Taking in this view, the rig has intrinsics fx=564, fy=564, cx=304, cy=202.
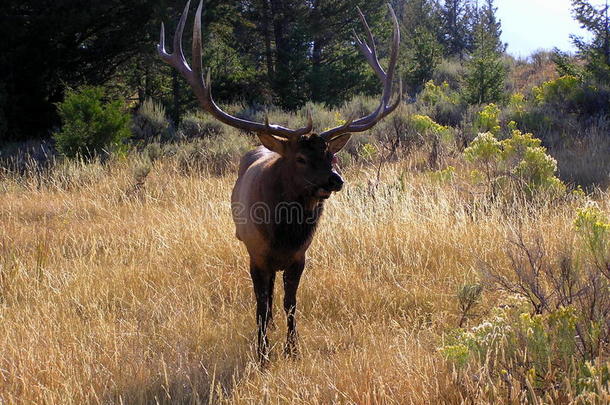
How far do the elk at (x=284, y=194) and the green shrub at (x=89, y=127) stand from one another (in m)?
7.64

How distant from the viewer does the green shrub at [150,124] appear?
13.8 m

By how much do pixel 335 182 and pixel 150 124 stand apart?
12.0 meters

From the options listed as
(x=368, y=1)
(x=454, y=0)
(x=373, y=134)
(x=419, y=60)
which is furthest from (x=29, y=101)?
(x=454, y=0)

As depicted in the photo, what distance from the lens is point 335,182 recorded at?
3.13 m

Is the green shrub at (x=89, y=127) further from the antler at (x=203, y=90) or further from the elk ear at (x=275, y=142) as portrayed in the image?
the elk ear at (x=275, y=142)

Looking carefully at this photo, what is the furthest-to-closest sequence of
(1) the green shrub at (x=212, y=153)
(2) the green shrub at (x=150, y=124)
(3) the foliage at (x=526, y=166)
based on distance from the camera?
(2) the green shrub at (x=150, y=124) → (1) the green shrub at (x=212, y=153) → (3) the foliage at (x=526, y=166)

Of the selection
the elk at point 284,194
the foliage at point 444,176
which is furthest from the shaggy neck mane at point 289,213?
the foliage at point 444,176

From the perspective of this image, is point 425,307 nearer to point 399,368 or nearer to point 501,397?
point 399,368

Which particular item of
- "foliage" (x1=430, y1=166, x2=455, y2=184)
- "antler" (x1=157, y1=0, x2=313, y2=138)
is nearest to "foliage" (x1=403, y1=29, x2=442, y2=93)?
"foliage" (x1=430, y1=166, x2=455, y2=184)

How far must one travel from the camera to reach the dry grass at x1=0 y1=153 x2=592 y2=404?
312 cm

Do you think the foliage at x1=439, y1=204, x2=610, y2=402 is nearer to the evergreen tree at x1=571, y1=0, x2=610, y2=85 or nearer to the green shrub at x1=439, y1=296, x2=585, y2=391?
the green shrub at x1=439, y1=296, x2=585, y2=391

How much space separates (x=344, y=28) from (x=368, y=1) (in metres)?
1.14

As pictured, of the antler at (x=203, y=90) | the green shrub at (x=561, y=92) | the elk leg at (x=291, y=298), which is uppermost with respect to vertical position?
the green shrub at (x=561, y=92)

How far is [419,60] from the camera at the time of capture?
1922cm
